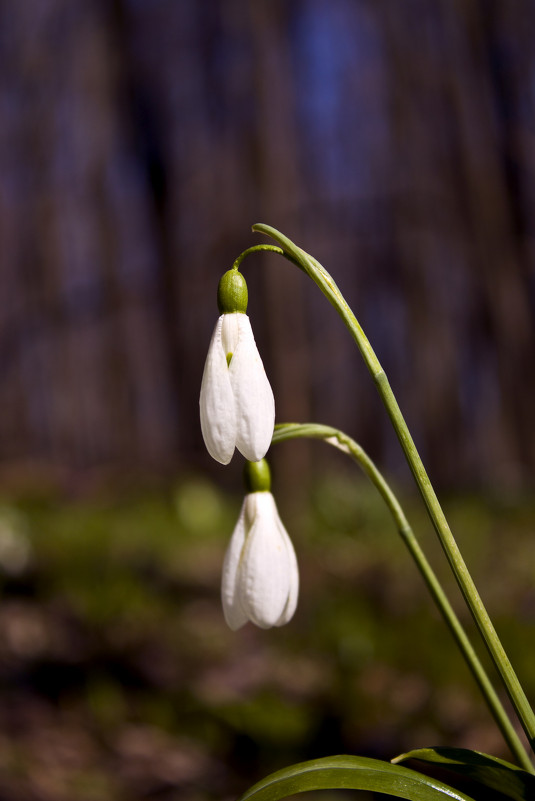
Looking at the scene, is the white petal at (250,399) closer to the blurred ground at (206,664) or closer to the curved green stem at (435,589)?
the curved green stem at (435,589)

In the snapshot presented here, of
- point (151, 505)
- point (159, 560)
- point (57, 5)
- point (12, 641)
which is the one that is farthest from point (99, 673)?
point (57, 5)

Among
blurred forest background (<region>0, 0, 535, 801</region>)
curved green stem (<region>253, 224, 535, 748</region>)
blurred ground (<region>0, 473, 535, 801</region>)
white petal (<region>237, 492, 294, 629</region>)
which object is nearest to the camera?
curved green stem (<region>253, 224, 535, 748</region>)

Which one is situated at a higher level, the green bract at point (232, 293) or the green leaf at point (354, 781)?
the green bract at point (232, 293)

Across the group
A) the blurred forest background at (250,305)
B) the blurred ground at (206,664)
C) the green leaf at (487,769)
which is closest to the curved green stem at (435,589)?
the green leaf at (487,769)

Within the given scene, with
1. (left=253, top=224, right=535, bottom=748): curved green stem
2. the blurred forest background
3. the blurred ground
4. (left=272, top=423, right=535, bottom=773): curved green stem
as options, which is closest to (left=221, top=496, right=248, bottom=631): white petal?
(left=272, top=423, right=535, bottom=773): curved green stem

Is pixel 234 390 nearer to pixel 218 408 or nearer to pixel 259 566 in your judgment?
pixel 218 408

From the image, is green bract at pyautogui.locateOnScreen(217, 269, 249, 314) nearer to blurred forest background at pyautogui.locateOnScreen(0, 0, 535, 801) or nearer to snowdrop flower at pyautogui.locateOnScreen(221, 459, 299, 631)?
snowdrop flower at pyautogui.locateOnScreen(221, 459, 299, 631)
